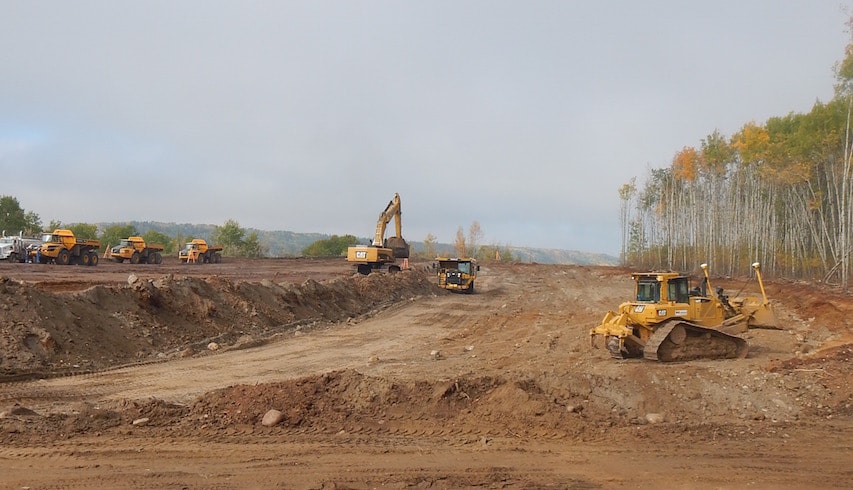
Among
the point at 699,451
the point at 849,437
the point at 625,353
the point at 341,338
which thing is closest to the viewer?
the point at 699,451

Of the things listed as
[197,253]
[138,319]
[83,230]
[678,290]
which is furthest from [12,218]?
[678,290]

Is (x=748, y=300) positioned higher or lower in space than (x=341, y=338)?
higher

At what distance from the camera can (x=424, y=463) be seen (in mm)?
6039

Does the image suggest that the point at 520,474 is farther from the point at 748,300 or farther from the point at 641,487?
the point at 748,300

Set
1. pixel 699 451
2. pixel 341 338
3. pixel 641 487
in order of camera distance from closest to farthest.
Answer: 1. pixel 641 487
2. pixel 699 451
3. pixel 341 338

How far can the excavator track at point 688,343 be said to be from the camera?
11.3 m

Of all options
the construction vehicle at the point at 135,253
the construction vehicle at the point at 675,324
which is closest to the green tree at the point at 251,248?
the construction vehicle at the point at 135,253

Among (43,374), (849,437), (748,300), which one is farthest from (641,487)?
(43,374)

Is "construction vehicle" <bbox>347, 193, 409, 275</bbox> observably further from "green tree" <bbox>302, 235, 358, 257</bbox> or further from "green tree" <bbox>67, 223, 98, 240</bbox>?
"green tree" <bbox>67, 223, 98, 240</bbox>

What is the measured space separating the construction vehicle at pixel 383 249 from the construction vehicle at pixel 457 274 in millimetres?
3311

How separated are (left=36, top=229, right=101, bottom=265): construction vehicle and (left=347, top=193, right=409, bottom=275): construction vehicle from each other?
1637 centimetres

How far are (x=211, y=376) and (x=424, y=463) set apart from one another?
6.09 meters

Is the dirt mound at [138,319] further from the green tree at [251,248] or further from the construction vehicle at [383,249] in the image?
the green tree at [251,248]

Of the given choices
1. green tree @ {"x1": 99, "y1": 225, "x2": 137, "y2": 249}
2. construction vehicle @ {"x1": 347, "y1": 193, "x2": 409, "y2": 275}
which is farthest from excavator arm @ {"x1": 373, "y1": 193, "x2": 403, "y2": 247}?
green tree @ {"x1": 99, "y1": 225, "x2": 137, "y2": 249}
